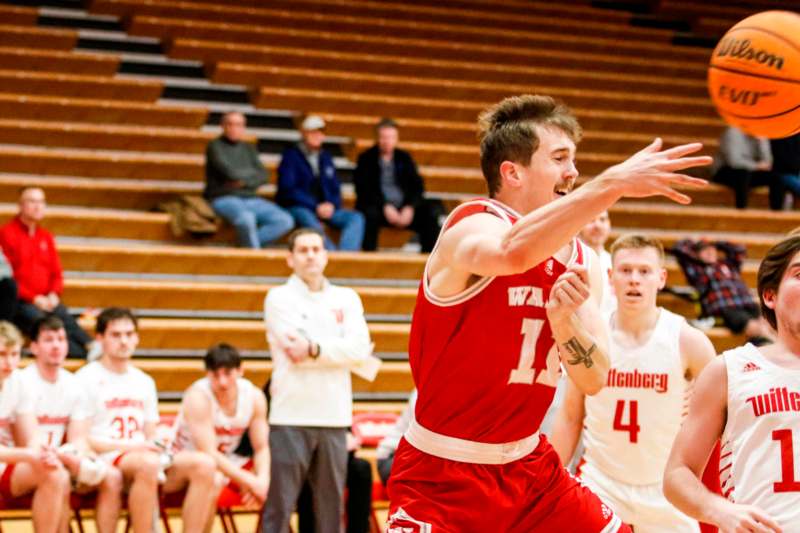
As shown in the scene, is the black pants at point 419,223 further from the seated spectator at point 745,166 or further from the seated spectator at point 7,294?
the seated spectator at point 745,166

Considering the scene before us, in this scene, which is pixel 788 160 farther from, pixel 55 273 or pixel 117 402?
pixel 117 402

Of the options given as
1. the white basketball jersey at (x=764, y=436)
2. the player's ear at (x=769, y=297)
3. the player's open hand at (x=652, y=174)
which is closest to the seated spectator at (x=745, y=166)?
the player's ear at (x=769, y=297)

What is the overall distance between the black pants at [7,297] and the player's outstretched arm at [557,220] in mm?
5488

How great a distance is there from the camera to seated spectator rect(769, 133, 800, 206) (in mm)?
12172

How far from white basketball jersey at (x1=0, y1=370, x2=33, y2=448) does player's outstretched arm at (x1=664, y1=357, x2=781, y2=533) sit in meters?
4.77

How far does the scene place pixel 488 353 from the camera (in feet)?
11.5

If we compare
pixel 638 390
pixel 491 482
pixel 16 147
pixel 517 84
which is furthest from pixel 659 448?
pixel 517 84

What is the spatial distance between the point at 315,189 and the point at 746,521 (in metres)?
7.68

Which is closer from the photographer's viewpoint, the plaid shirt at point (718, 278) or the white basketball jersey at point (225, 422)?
Answer: the white basketball jersey at point (225, 422)

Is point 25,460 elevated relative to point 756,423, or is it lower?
lower

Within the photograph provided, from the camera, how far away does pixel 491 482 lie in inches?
139

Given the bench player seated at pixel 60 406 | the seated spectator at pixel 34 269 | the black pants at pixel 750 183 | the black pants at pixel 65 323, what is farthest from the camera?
the black pants at pixel 750 183

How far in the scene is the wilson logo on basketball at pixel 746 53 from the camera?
472cm

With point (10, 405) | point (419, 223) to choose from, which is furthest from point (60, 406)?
point (419, 223)
